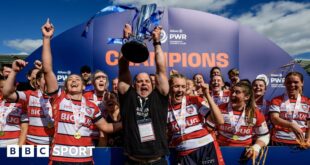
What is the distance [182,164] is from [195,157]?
15cm

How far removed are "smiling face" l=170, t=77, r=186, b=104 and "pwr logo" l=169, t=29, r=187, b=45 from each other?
17.5 ft

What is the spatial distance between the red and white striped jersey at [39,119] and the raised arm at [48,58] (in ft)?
1.34

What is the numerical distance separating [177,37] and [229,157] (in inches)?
222

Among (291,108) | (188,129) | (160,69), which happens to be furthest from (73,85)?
(291,108)

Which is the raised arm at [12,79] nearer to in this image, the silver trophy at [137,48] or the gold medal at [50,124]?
the gold medal at [50,124]

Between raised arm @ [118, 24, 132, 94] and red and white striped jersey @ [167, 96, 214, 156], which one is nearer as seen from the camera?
raised arm @ [118, 24, 132, 94]

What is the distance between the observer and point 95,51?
825 cm

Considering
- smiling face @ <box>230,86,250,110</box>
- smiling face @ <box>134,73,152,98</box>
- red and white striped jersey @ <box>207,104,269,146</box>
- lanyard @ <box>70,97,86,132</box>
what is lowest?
red and white striped jersey @ <box>207,104,269,146</box>

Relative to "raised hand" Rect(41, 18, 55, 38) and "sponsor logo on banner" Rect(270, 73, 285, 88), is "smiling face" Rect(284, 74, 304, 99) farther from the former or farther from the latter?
"sponsor logo on banner" Rect(270, 73, 285, 88)

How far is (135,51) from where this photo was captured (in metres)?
2.69

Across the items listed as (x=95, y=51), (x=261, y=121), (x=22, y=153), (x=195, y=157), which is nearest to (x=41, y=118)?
(x=22, y=153)

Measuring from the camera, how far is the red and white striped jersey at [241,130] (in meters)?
3.28

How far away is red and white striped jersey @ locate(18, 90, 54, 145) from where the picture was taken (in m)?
3.45

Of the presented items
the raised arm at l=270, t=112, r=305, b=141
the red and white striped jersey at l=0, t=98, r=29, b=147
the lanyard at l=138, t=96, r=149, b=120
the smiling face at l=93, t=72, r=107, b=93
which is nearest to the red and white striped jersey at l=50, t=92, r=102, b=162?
the lanyard at l=138, t=96, r=149, b=120
